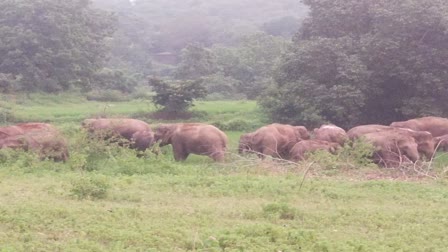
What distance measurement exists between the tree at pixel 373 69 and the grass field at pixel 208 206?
7.60 metres

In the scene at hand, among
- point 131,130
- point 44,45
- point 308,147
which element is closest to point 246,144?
point 308,147

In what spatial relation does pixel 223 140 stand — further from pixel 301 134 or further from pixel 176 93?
pixel 176 93

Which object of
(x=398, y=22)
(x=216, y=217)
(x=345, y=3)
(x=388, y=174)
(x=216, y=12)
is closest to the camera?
(x=216, y=217)

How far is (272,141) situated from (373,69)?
721cm

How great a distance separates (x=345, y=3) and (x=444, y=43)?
12.5ft

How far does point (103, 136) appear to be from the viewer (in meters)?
15.6

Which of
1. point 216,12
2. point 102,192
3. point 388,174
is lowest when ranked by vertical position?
point 216,12

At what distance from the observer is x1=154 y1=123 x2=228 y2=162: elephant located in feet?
55.6

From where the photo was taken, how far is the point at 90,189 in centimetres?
1015

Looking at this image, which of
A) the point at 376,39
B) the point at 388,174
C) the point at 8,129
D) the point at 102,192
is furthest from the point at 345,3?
the point at 102,192

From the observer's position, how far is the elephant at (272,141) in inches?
693

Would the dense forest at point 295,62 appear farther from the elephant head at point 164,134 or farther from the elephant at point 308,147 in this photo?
the elephant head at point 164,134

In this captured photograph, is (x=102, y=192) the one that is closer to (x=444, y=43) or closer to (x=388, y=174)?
(x=388, y=174)

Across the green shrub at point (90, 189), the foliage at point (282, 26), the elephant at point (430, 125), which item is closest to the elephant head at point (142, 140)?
the elephant at point (430, 125)
